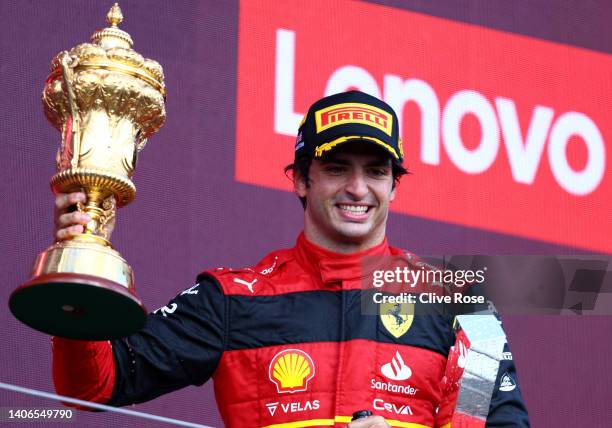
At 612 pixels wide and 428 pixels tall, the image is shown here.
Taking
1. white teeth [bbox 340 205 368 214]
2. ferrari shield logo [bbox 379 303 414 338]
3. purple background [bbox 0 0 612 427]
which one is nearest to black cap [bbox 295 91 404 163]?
white teeth [bbox 340 205 368 214]

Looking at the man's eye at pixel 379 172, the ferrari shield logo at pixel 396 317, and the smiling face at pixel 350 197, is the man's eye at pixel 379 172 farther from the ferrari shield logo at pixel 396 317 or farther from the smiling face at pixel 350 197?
the ferrari shield logo at pixel 396 317

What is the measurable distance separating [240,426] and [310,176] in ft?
1.65

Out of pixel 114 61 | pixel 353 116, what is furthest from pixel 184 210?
pixel 114 61

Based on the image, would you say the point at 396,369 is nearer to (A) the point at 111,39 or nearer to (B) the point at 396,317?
(B) the point at 396,317

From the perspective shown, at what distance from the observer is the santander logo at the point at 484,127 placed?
11.8ft

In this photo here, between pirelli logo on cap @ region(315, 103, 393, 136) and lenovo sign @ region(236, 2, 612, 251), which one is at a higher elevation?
lenovo sign @ region(236, 2, 612, 251)

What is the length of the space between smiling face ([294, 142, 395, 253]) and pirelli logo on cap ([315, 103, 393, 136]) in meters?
0.05

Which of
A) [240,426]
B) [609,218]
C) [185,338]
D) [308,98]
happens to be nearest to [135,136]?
[185,338]

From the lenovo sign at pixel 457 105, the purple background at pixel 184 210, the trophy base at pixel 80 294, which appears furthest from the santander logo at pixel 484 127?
the trophy base at pixel 80 294

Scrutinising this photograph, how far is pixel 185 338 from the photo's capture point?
2.44m

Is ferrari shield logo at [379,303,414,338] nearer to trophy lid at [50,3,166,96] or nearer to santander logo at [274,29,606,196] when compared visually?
trophy lid at [50,3,166,96]

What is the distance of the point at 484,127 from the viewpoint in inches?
147

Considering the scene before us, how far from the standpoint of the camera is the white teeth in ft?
8.24

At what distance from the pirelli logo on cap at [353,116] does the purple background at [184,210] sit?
2.55 feet
